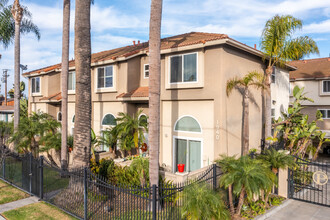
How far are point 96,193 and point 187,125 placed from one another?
18.3 feet

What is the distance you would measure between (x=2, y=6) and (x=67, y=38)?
336 inches

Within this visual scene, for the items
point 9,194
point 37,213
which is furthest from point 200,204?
point 9,194

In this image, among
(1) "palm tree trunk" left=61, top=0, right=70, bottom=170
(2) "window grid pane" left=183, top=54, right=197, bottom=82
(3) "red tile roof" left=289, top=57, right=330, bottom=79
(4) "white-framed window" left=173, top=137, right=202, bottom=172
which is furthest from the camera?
(3) "red tile roof" left=289, top=57, right=330, bottom=79

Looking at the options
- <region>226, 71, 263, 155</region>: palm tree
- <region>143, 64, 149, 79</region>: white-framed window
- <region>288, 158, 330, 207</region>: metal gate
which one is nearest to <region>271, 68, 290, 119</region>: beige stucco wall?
<region>226, 71, 263, 155</region>: palm tree

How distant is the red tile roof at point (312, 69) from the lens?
23.5 meters

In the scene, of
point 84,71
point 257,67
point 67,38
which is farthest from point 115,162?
point 257,67

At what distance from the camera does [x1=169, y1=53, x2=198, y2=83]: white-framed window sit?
1230cm

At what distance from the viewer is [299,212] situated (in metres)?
9.12

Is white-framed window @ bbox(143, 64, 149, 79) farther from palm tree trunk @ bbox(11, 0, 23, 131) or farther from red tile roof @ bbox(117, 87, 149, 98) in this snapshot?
palm tree trunk @ bbox(11, 0, 23, 131)

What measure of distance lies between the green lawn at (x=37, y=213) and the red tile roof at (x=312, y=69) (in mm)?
23349

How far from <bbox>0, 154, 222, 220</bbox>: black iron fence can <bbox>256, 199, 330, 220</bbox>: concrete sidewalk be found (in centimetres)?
234

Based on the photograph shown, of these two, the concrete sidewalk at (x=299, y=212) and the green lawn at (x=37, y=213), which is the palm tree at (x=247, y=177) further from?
the green lawn at (x=37, y=213)

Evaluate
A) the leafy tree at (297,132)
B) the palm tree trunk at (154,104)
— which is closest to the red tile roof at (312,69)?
the leafy tree at (297,132)

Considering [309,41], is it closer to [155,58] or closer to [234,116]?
[234,116]
